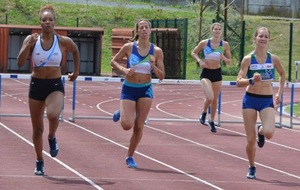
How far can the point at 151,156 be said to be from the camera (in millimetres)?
14445

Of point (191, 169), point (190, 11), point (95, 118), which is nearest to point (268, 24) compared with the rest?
point (190, 11)

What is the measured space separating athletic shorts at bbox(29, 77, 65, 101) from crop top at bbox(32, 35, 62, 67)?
0.19 m

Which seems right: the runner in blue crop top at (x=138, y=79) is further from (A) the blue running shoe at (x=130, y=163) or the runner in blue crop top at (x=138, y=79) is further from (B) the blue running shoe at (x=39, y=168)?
(B) the blue running shoe at (x=39, y=168)

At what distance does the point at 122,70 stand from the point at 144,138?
463 centimetres

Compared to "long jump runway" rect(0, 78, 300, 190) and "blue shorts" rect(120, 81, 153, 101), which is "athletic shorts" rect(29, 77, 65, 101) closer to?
"long jump runway" rect(0, 78, 300, 190)

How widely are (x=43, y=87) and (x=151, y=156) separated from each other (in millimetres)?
3320

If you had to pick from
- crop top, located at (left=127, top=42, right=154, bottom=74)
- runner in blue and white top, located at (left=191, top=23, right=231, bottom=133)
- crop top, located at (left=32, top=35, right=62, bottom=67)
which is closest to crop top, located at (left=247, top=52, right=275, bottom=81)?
crop top, located at (left=127, top=42, right=154, bottom=74)

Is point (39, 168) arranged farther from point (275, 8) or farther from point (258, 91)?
point (275, 8)

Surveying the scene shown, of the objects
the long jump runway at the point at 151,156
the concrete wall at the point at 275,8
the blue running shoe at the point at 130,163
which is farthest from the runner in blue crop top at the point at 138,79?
the concrete wall at the point at 275,8

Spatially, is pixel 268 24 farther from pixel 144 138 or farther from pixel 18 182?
Answer: pixel 18 182

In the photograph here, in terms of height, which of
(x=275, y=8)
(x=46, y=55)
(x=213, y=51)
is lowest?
(x=213, y=51)

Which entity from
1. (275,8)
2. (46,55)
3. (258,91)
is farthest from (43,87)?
(275,8)

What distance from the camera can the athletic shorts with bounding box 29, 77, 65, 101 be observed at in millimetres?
11555

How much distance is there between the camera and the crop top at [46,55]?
452 inches
